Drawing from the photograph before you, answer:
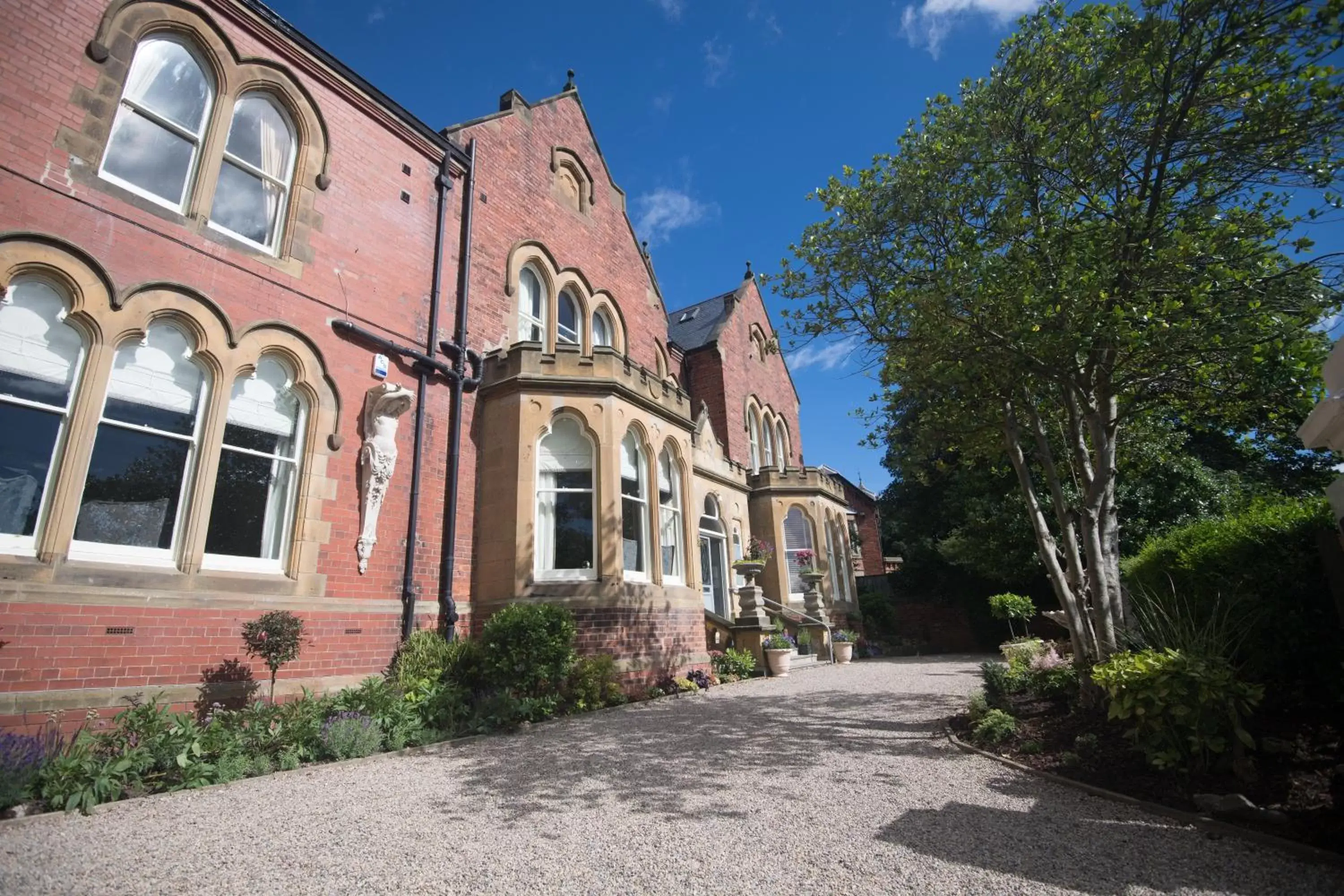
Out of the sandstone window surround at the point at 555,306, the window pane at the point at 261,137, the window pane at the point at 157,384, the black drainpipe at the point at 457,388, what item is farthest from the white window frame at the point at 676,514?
the window pane at the point at 261,137

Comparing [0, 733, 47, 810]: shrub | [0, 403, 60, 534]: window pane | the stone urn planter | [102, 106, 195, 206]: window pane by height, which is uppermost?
[102, 106, 195, 206]: window pane

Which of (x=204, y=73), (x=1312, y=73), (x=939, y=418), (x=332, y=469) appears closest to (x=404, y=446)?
(x=332, y=469)

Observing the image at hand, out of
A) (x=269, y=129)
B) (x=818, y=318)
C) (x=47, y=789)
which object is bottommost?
(x=47, y=789)

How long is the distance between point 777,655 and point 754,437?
9.54 metres

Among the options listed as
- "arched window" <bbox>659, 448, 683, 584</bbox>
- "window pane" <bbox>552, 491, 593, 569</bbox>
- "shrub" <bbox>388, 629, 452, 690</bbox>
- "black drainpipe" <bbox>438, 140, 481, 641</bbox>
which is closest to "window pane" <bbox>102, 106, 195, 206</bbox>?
"black drainpipe" <bbox>438, 140, 481, 641</bbox>

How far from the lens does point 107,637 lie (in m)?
6.19

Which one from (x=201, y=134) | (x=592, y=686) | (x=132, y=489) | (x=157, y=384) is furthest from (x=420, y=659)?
(x=201, y=134)

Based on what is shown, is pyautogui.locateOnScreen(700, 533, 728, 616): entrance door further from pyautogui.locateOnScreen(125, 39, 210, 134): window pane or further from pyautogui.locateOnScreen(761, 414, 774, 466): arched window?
pyautogui.locateOnScreen(125, 39, 210, 134): window pane

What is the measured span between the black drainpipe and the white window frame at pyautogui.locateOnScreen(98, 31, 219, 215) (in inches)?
145

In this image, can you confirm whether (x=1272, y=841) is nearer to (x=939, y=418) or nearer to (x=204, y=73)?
(x=939, y=418)

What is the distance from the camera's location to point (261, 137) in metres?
8.79

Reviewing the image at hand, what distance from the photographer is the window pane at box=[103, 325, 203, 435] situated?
22.5 ft

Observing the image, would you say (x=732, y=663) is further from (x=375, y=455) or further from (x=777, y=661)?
(x=375, y=455)

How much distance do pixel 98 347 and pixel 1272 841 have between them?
10298mm
